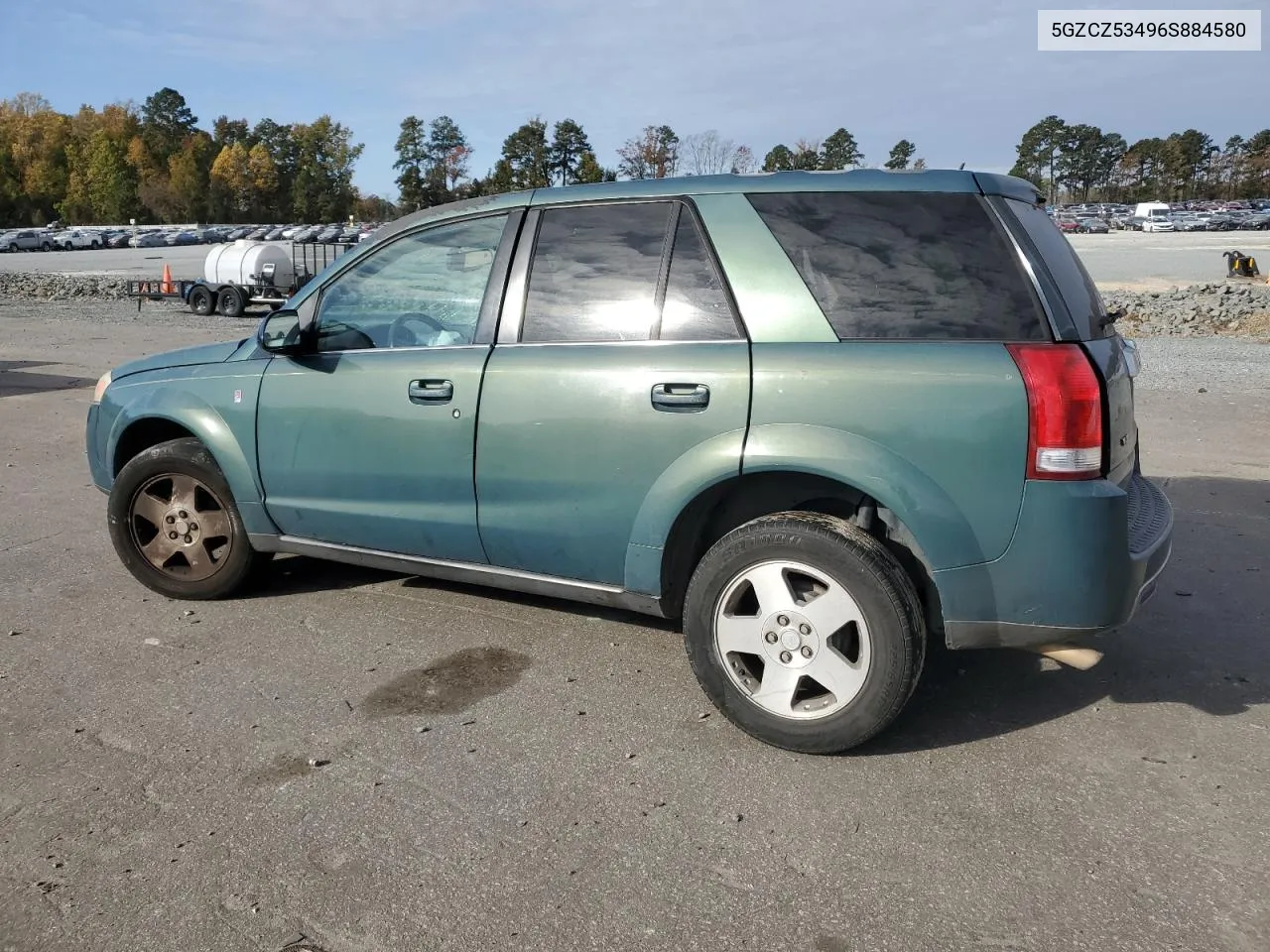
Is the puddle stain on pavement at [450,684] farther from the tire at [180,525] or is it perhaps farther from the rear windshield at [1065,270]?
the rear windshield at [1065,270]

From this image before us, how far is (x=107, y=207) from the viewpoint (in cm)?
11188

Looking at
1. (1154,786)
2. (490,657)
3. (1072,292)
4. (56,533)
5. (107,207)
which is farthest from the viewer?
(107,207)

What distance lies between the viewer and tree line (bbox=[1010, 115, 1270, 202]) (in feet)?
398

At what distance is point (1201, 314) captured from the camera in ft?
62.5

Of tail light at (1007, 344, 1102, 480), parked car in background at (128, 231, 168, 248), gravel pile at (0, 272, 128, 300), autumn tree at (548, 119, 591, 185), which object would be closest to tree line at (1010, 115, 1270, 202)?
autumn tree at (548, 119, 591, 185)

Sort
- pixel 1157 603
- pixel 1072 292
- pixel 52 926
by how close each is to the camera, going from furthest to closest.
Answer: pixel 1157 603 → pixel 1072 292 → pixel 52 926

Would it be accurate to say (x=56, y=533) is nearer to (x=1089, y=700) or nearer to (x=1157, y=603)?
(x=1089, y=700)

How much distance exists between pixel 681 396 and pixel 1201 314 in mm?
18591

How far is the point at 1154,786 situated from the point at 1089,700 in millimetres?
680

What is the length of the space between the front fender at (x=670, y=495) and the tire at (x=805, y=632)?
20 centimetres

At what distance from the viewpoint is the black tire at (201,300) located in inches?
1001

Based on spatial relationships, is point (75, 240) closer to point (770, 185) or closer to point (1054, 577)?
point (770, 185)

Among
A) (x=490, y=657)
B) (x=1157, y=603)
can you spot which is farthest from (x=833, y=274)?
(x=1157, y=603)

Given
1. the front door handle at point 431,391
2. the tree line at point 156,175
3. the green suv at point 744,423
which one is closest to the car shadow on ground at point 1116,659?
the green suv at point 744,423
